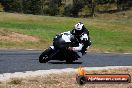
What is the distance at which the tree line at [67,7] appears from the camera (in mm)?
123688

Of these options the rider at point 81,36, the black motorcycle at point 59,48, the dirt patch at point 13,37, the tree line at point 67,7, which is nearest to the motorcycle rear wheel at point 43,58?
the black motorcycle at point 59,48

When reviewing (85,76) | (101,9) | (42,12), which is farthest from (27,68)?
(101,9)

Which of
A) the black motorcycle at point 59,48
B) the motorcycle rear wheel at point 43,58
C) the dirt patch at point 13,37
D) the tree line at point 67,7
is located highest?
the black motorcycle at point 59,48

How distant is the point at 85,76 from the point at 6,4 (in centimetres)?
11768

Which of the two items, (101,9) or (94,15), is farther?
(101,9)

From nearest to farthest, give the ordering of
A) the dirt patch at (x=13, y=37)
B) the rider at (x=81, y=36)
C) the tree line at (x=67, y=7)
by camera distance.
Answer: the rider at (x=81, y=36) < the dirt patch at (x=13, y=37) < the tree line at (x=67, y=7)

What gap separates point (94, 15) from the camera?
5000 inches

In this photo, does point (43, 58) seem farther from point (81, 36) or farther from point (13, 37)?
point (13, 37)

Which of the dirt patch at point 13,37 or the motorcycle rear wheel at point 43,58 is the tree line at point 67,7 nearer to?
the dirt patch at point 13,37

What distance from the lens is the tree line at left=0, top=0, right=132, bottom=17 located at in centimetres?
12369

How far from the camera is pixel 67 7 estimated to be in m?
136

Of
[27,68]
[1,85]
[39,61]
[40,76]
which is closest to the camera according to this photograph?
[1,85]

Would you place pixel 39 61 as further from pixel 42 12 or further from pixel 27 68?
pixel 42 12

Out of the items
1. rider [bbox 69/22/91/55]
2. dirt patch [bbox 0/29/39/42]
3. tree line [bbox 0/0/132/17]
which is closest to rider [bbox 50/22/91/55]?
rider [bbox 69/22/91/55]
